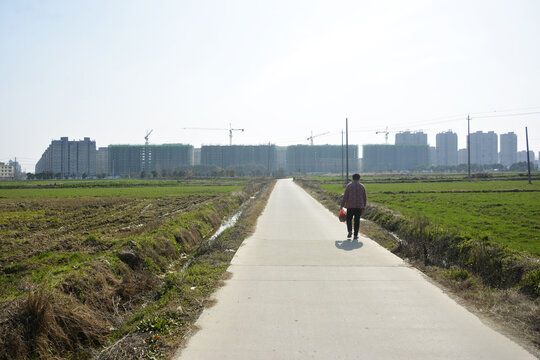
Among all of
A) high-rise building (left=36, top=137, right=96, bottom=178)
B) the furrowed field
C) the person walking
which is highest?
high-rise building (left=36, top=137, right=96, bottom=178)

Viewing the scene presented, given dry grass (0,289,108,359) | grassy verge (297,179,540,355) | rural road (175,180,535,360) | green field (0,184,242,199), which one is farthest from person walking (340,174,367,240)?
green field (0,184,242,199)

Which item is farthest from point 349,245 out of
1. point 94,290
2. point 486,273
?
point 94,290

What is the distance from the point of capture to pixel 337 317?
480cm

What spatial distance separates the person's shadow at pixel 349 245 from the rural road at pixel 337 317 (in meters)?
1.31

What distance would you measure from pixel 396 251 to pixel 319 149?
565ft

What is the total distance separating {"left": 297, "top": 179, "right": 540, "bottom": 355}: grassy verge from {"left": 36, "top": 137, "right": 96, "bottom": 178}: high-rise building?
180 metres

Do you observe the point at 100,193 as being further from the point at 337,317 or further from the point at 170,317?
the point at 337,317

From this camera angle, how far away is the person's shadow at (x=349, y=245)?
9609 millimetres

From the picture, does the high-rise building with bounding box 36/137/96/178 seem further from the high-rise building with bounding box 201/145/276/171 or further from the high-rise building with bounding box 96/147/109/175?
the high-rise building with bounding box 201/145/276/171

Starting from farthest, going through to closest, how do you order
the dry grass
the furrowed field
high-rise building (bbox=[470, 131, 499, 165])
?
1. high-rise building (bbox=[470, 131, 499, 165])
2. the furrowed field
3. the dry grass

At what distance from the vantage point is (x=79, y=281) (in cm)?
602

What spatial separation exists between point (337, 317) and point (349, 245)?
5388 mm

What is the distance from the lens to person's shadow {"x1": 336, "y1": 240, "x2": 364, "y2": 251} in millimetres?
9609

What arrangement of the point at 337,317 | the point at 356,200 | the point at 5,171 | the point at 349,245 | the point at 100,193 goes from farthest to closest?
1. the point at 5,171
2. the point at 100,193
3. the point at 356,200
4. the point at 349,245
5. the point at 337,317
